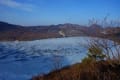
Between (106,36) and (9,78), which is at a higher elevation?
(106,36)

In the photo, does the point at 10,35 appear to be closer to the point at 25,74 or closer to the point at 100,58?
the point at 25,74

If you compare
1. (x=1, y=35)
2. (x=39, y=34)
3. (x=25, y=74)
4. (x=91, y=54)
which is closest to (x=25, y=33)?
(x=39, y=34)

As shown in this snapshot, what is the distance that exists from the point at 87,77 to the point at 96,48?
2841 millimetres

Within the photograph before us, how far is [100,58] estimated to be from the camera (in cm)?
1238

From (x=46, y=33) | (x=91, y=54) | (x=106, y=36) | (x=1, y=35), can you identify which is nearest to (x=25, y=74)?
(x=91, y=54)

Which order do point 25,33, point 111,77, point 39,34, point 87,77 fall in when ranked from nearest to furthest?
point 111,77, point 87,77, point 25,33, point 39,34

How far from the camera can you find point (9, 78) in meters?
15.1

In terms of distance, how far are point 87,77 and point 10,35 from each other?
179ft

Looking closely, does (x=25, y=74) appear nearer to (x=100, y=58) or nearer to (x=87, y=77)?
(x=100, y=58)

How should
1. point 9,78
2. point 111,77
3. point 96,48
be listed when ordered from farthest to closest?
point 9,78 < point 96,48 < point 111,77

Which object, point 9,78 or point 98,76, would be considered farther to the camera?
point 9,78

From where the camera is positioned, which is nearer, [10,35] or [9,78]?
[9,78]

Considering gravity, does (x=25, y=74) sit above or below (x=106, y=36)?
below

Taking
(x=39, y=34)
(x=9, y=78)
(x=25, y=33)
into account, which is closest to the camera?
(x=9, y=78)
